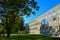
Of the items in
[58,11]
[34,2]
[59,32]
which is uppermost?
[58,11]

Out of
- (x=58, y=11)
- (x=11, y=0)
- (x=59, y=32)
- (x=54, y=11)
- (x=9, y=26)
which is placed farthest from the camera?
(x=54, y=11)

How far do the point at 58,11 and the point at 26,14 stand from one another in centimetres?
4405

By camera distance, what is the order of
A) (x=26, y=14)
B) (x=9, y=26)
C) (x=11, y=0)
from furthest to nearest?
(x=9, y=26)
(x=26, y=14)
(x=11, y=0)

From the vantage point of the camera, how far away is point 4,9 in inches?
695

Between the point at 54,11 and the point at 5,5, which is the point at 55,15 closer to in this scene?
the point at 54,11

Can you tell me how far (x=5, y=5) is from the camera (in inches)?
648

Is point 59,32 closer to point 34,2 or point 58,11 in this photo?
point 58,11

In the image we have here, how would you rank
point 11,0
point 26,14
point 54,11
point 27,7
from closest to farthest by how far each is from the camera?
point 11,0 → point 27,7 → point 26,14 → point 54,11

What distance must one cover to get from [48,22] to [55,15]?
8.40 meters

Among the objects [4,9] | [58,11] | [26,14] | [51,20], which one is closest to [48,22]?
[51,20]

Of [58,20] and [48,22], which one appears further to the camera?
[48,22]

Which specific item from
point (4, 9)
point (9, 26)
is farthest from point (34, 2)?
point (9, 26)

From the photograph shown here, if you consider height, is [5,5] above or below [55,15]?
below

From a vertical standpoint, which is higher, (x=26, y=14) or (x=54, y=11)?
(x=54, y=11)
